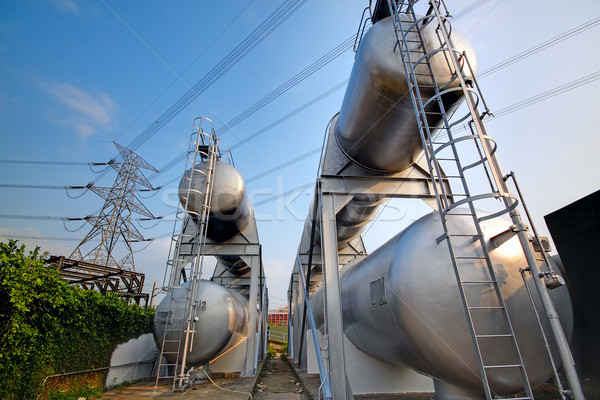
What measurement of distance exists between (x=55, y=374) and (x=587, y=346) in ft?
29.8

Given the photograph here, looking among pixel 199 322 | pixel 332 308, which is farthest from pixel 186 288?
pixel 332 308

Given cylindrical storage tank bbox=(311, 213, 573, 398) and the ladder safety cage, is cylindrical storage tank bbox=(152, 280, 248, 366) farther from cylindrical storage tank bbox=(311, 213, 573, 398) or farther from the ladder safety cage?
the ladder safety cage

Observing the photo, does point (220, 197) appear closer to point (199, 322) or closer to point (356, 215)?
point (199, 322)

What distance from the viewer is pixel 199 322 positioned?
7660 mm

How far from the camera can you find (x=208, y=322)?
7785mm

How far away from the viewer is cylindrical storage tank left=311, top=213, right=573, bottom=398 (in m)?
2.92

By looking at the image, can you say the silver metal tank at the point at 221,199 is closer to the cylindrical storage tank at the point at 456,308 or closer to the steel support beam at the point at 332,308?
the steel support beam at the point at 332,308

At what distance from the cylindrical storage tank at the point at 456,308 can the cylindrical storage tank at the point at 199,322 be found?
18.5ft

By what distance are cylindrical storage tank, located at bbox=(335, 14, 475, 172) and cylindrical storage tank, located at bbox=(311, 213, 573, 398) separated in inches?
74.3

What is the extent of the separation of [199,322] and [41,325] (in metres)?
3.34

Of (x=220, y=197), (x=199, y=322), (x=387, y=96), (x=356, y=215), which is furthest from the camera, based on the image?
(x=220, y=197)

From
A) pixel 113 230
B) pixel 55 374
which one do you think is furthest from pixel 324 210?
pixel 113 230

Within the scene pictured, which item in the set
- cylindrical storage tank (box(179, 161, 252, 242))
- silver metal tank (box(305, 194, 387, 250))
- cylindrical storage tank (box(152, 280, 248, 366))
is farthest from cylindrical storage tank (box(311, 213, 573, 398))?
cylindrical storage tank (box(179, 161, 252, 242))

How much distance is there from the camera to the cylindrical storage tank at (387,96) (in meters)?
4.28
